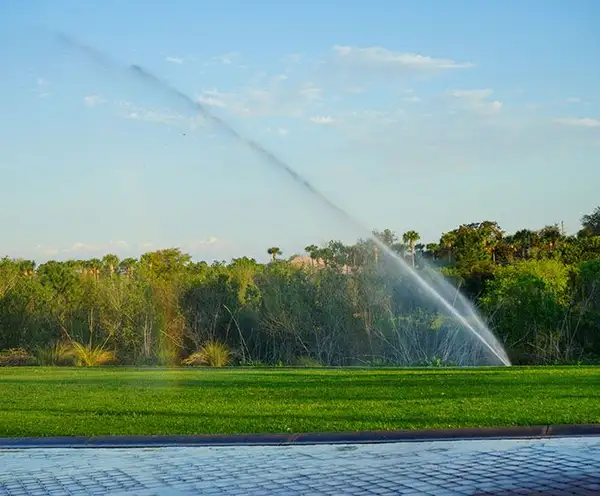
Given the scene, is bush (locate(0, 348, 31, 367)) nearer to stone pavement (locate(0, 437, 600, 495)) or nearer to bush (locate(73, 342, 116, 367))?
bush (locate(73, 342, 116, 367))

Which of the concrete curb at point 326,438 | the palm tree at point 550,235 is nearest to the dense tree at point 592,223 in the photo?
the palm tree at point 550,235

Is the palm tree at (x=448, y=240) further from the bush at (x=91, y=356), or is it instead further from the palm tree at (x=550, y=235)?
the bush at (x=91, y=356)

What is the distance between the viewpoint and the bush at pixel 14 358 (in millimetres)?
27294

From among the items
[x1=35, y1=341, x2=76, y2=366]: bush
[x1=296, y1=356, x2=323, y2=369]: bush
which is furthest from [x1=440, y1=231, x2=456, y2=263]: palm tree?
[x1=35, y1=341, x2=76, y2=366]: bush

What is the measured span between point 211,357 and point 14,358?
263 inches

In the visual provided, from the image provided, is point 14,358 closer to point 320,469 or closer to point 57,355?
point 57,355

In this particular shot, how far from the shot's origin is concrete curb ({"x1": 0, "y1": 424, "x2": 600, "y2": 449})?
29.8 ft

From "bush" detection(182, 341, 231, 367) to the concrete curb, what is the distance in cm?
1546

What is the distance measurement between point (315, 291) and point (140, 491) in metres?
19.4

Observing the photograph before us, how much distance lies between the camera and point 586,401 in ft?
A: 37.7

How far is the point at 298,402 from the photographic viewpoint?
12516 millimetres

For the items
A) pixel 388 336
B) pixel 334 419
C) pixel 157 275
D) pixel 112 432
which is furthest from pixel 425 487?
pixel 157 275

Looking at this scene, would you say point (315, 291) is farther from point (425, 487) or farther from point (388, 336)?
point (425, 487)

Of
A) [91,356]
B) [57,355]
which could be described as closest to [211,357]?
[91,356]
